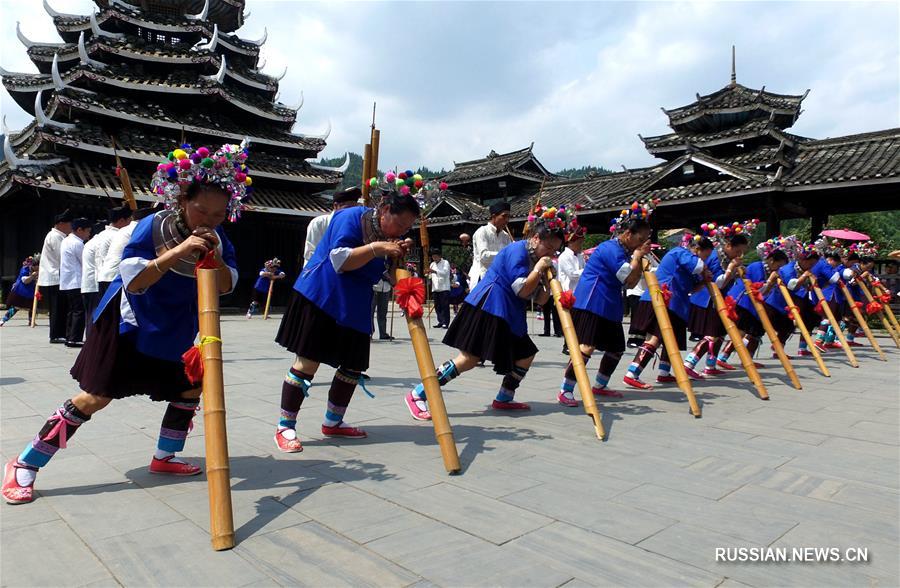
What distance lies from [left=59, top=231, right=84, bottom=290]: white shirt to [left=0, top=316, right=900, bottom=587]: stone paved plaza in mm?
4520

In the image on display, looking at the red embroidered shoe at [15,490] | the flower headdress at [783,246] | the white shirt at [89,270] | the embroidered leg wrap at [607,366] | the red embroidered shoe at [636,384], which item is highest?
the flower headdress at [783,246]

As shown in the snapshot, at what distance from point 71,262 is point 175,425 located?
7.76 metres

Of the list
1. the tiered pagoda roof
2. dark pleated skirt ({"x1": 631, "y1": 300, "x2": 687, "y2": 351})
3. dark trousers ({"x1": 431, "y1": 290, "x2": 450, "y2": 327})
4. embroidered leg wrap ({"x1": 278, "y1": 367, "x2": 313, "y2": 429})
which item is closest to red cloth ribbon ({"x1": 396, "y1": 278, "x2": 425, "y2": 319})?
embroidered leg wrap ({"x1": 278, "y1": 367, "x2": 313, "y2": 429})

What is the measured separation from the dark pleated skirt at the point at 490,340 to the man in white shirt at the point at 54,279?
824cm

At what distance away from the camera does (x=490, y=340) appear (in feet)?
16.0

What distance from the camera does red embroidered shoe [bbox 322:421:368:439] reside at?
14.0ft

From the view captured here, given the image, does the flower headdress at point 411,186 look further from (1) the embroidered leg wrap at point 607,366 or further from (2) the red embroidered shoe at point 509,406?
(1) the embroidered leg wrap at point 607,366

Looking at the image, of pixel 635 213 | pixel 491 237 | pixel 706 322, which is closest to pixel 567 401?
pixel 635 213

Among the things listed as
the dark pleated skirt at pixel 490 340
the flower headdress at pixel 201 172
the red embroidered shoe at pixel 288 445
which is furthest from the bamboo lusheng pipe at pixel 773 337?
the flower headdress at pixel 201 172

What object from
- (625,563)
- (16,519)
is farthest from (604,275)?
(16,519)

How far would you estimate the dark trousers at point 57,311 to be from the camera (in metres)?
9.81

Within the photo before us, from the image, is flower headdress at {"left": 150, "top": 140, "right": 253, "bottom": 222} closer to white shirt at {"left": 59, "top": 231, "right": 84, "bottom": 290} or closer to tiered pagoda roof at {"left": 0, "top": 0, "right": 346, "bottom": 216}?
white shirt at {"left": 59, "top": 231, "right": 84, "bottom": 290}

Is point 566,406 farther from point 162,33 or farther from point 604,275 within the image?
point 162,33

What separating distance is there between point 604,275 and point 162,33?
19996 mm
